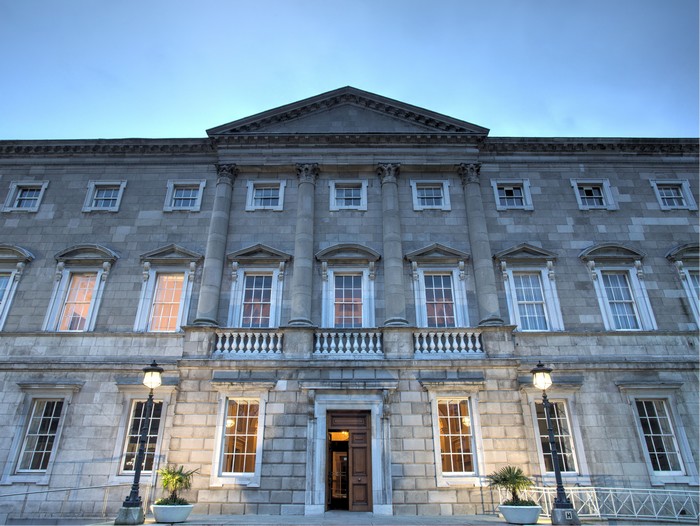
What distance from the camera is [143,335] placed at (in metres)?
16.5

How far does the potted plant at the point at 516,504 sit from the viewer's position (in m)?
11.5

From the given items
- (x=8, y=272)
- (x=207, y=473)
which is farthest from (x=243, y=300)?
(x=8, y=272)

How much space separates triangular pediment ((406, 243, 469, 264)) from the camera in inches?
691

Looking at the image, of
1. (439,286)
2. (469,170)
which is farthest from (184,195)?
(469,170)

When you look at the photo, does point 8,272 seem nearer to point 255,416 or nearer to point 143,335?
point 143,335

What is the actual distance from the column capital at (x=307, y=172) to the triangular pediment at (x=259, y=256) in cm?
349

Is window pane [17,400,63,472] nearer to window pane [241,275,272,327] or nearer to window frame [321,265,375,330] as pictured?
window pane [241,275,272,327]

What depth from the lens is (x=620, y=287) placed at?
17.8 metres

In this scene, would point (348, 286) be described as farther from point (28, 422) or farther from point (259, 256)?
point (28, 422)

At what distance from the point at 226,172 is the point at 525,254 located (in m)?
13.0

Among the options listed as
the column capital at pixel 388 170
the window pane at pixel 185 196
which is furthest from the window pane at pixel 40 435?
the column capital at pixel 388 170

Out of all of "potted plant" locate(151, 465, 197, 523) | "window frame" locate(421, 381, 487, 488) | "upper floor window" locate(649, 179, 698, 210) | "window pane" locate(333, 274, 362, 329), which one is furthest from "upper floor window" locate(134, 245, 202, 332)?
"upper floor window" locate(649, 179, 698, 210)

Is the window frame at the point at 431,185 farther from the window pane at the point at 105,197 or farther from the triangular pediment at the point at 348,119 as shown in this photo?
the window pane at the point at 105,197

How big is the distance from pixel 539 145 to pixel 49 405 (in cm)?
2228
